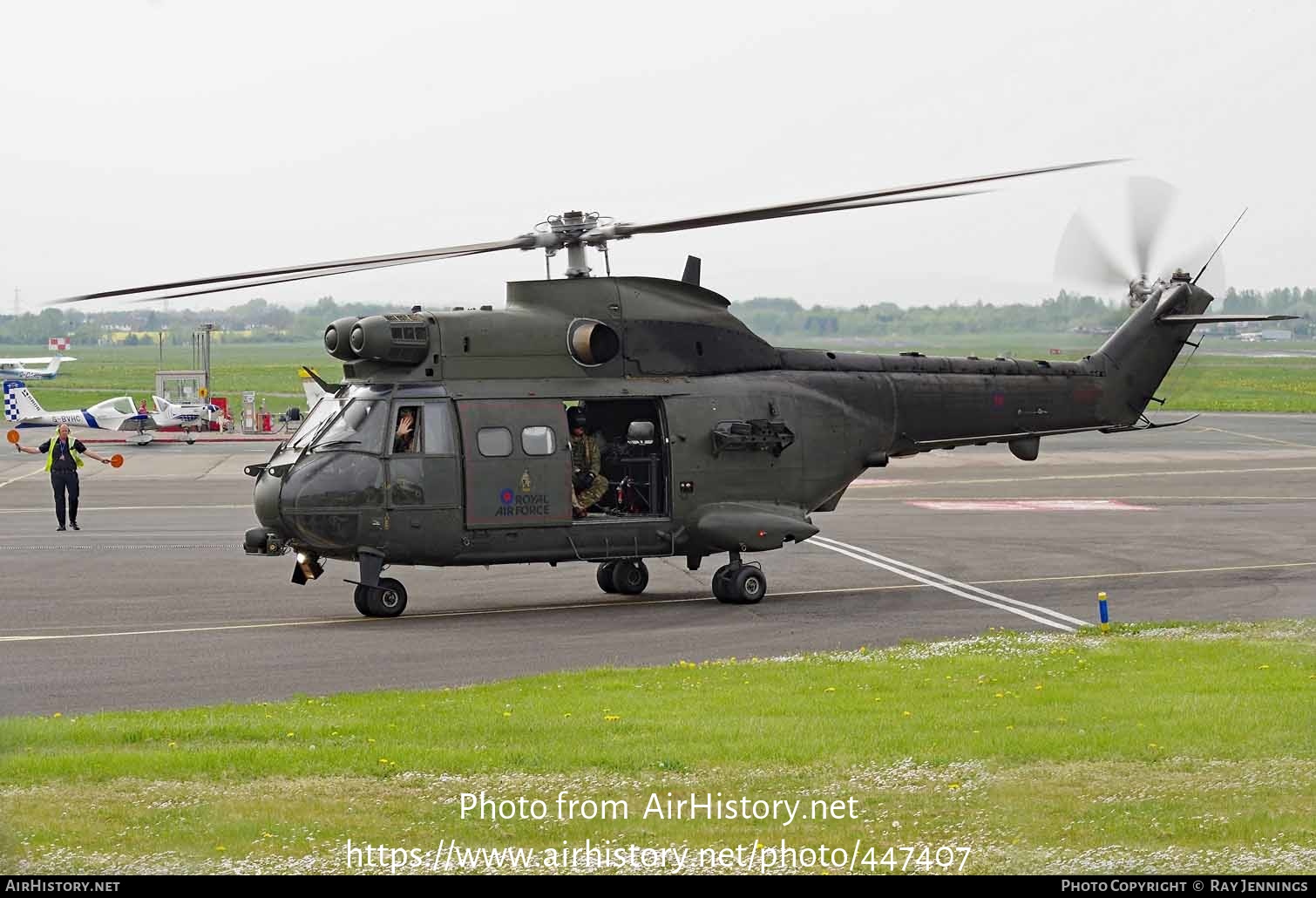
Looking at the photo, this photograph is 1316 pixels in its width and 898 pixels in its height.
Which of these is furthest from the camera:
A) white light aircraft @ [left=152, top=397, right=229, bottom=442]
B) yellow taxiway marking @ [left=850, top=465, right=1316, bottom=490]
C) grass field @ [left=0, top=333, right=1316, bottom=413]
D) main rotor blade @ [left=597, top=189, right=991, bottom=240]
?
white light aircraft @ [left=152, top=397, right=229, bottom=442]

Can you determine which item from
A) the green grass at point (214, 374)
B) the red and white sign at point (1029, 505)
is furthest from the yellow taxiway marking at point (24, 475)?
the green grass at point (214, 374)

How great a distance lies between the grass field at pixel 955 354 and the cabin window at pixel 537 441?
9.26 meters

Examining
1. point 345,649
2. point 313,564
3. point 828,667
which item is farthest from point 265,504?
point 828,667

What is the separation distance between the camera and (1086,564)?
78.3 ft

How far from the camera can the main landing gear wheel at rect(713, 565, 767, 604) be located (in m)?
20.2

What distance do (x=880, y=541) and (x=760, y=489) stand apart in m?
6.76

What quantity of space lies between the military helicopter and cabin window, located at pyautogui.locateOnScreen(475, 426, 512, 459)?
21 millimetres

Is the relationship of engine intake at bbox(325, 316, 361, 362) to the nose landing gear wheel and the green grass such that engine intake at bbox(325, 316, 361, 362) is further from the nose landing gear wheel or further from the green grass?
the green grass

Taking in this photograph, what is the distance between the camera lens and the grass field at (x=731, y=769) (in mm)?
8125

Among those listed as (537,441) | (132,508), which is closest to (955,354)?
(132,508)

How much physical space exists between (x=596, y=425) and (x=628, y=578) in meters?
2.22

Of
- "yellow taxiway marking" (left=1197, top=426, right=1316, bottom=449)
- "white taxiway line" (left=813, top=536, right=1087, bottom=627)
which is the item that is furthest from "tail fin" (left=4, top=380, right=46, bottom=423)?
"yellow taxiway marking" (left=1197, top=426, right=1316, bottom=449)

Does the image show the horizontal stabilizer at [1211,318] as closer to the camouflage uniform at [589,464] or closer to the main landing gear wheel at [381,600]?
the camouflage uniform at [589,464]

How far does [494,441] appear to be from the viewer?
1911 centimetres
